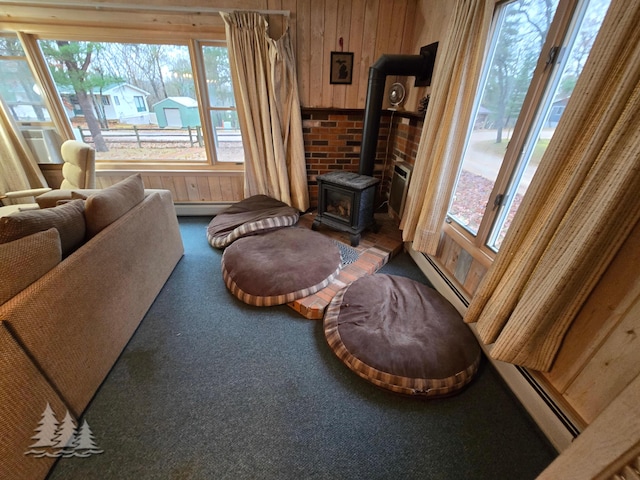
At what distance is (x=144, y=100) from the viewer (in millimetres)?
2811

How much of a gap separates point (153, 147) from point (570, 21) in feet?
11.8

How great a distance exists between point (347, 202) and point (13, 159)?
11.0ft

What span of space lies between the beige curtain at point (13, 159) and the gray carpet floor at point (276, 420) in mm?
2487

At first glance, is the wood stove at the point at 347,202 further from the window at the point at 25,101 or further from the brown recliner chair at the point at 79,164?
the window at the point at 25,101

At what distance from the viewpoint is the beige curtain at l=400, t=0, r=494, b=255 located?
154cm

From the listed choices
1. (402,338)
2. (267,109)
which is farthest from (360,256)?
(267,109)

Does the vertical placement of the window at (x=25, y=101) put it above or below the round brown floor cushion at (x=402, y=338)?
above

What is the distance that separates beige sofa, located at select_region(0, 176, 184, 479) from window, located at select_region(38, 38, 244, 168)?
1.56 metres

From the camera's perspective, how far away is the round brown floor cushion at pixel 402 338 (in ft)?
4.34

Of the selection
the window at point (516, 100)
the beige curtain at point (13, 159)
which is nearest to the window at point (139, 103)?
the beige curtain at point (13, 159)

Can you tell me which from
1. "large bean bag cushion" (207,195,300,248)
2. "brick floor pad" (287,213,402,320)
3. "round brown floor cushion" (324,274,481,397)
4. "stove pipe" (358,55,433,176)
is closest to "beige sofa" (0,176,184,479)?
"large bean bag cushion" (207,195,300,248)

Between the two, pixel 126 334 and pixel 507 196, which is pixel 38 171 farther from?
pixel 507 196

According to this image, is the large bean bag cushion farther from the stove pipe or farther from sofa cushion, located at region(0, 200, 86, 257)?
sofa cushion, located at region(0, 200, 86, 257)

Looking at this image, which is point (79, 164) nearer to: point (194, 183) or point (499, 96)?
point (194, 183)
